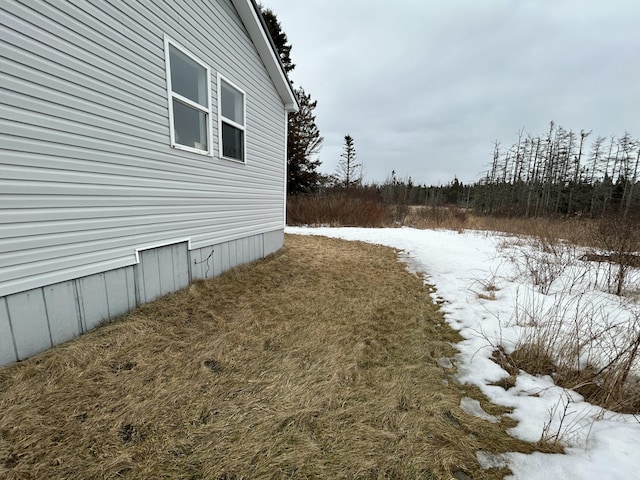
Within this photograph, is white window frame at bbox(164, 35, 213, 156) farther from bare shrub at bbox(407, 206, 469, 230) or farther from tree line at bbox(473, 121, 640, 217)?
tree line at bbox(473, 121, 640, 217)

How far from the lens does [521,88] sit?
21656 millimetres

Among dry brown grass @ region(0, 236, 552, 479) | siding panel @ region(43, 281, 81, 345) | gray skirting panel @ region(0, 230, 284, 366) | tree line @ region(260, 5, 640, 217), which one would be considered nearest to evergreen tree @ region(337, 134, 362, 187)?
tree line @ region(260, 5, 640, 217)

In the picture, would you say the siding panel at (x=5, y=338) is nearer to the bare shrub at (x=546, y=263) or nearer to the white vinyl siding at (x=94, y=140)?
the white vinyl siding at (x=94, y=140)

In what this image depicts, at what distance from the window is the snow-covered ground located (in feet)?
15.3

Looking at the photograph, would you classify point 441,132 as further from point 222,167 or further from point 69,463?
point 69,463

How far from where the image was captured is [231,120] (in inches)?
196

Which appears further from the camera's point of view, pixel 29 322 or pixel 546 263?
pixel 546 263

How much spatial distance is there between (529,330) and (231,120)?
5628mm

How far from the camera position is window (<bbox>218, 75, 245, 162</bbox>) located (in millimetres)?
4645

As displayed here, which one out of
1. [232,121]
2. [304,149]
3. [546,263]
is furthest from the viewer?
[304,149]

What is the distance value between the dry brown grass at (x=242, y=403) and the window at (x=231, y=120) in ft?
10.0

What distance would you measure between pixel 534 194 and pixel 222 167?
118ft

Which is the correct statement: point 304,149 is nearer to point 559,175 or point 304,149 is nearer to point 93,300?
point 93,300

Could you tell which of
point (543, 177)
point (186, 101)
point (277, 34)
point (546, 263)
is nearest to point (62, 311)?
point (186, 101)
